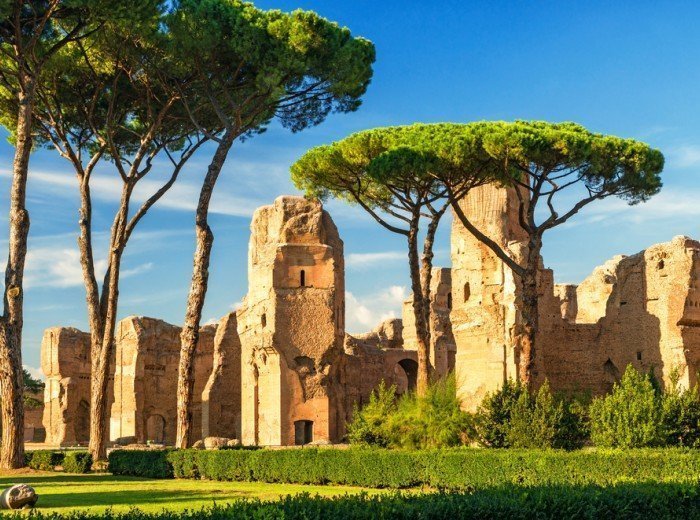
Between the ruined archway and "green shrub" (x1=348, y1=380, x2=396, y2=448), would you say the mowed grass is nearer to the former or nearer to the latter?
"green shrub" (x1=348, y1=380, x2=396, y2=448)

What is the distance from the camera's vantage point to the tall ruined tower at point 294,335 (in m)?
29.8

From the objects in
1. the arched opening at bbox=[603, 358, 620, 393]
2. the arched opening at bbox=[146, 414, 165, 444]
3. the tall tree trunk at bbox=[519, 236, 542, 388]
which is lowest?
the arched opening at bbox=[146, 414, 165, 444]

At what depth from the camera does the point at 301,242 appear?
30531 mm

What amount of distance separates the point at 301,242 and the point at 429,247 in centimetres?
572

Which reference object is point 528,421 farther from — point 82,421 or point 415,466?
point 82,421

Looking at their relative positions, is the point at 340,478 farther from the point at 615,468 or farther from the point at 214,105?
the point at 214,105

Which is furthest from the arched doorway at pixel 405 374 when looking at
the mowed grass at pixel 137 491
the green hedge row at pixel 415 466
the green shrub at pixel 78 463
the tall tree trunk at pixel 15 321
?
the tall tree trunk at pixel 15 321

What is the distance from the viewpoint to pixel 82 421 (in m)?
39.3

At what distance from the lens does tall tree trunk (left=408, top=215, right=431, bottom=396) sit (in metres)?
24.5

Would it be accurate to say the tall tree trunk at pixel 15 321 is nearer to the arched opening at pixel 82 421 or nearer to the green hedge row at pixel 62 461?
the green hedge row at pixel 62 461

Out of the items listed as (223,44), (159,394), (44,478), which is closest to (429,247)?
(223,44)

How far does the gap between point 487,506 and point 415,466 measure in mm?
8226

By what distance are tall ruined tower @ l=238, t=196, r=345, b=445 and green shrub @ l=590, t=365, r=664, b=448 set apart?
42.4 feet

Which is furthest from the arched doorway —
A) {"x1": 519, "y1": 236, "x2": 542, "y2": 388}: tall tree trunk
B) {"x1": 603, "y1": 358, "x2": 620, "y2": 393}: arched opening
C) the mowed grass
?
the mowed grass
